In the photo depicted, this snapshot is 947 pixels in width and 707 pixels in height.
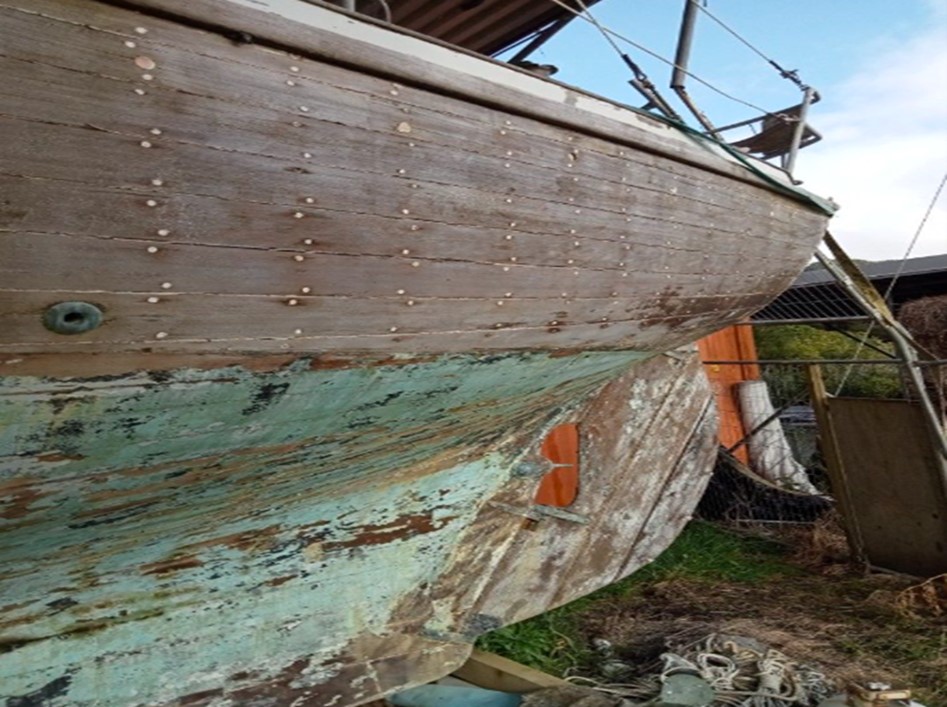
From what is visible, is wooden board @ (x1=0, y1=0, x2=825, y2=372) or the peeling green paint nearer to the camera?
wooden board @ (x1=0, y1=0, x2=825, y2=372)

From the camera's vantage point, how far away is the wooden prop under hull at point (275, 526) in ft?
5.13

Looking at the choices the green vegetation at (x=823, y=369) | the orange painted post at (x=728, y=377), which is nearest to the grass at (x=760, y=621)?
the green vegetation at (x=823, y=369)

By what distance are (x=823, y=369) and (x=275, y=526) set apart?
8171mm

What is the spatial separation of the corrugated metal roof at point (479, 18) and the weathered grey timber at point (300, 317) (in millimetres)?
1526

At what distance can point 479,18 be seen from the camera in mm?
3480

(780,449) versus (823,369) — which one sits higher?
(823,369)

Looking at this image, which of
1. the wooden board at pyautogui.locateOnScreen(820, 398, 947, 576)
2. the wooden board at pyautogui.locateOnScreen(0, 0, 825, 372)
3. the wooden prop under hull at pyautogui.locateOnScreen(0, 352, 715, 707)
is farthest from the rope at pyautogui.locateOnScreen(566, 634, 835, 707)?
the wooden board at pyautogui.locateOnScreen(0, 0, 825, 372)

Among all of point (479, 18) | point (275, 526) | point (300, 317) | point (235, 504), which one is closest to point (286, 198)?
point (300, 317)

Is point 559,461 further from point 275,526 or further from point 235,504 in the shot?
point 235,504

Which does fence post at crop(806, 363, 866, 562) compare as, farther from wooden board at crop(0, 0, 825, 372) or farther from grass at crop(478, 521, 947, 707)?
wooden board at crop(0, 0, 825, 372)

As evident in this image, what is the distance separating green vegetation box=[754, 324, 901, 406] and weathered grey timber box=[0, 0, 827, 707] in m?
3.96

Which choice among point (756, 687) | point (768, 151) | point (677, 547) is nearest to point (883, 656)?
point (756, 687)

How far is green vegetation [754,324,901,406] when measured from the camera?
25.5 ft

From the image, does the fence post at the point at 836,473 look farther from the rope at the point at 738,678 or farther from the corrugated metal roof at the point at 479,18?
the corrugated metal roof at the point at 479,18
